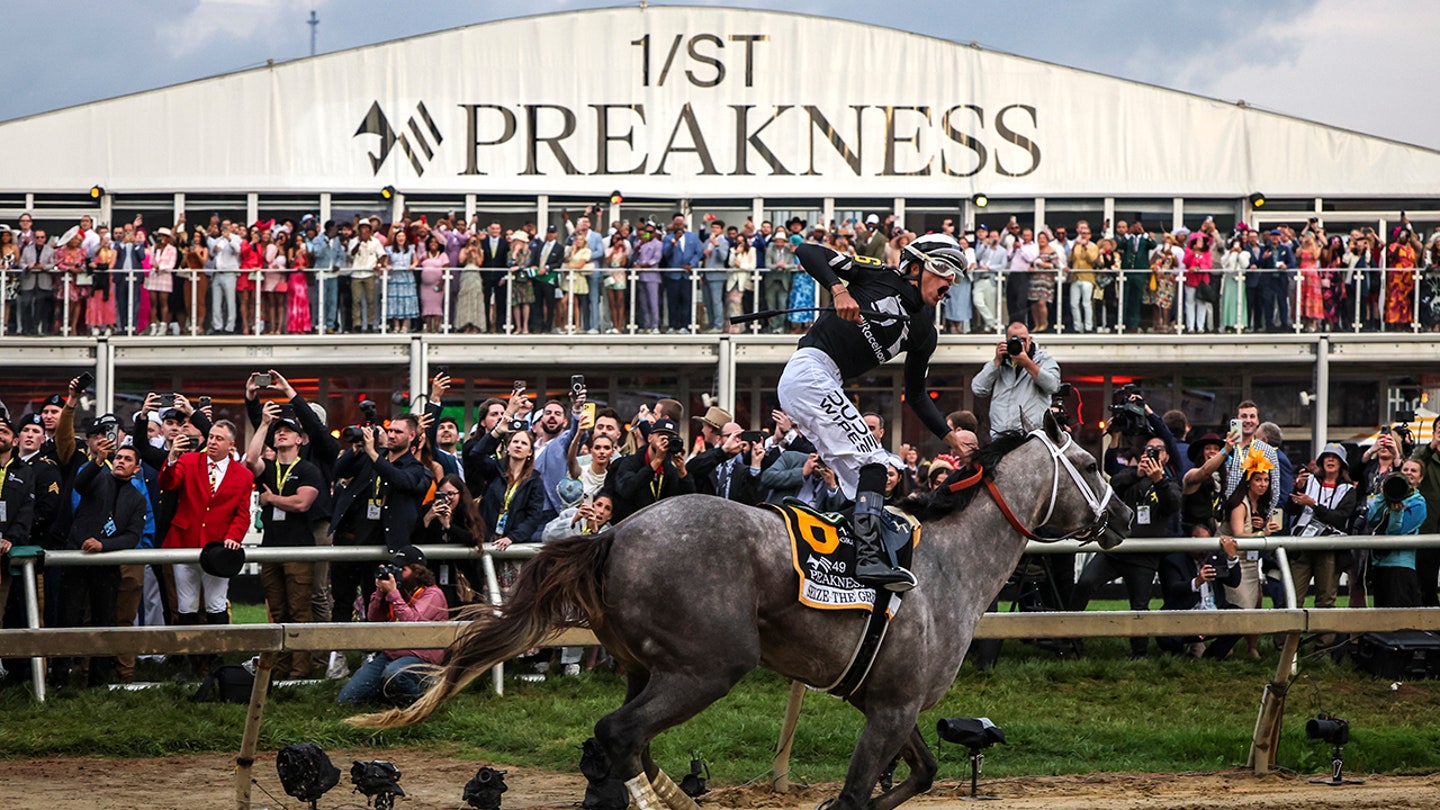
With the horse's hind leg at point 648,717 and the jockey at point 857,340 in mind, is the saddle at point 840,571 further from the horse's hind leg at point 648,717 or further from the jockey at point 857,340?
the horse's hind leg at point 648,717

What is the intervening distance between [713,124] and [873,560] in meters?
22.7

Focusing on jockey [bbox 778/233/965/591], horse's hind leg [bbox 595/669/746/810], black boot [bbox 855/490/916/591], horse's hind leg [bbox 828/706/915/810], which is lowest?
horse's hind leg [bbox 828/706/915/810]

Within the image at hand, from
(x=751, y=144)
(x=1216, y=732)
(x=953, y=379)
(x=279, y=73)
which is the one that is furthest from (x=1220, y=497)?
(x=279, y=73)

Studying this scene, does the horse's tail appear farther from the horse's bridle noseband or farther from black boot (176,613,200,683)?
black boot (176,613,200,683)

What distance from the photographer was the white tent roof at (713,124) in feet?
90.8

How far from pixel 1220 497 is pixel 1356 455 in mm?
7262

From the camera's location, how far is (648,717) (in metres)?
5.74

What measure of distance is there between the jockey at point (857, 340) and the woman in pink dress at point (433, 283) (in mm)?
16381

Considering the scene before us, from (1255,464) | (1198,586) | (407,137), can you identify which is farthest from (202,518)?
(407,137)

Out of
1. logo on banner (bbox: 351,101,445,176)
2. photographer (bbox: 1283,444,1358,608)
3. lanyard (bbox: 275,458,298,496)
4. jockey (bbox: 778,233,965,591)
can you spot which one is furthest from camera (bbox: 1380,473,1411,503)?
logo on banner (bbox: 351,101,445,176)

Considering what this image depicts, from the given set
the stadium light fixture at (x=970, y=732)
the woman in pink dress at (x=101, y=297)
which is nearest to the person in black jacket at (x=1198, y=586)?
the stadium light fixture at (x=970, y=732)

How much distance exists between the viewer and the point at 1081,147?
2852 cm

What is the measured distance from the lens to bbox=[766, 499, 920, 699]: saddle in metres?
6.04

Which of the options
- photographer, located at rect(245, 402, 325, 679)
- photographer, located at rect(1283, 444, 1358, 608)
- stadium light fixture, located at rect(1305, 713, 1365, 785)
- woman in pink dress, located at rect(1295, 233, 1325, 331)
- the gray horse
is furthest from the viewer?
woman in pink dress, located at rect(1295, 233, 1325, 331)
